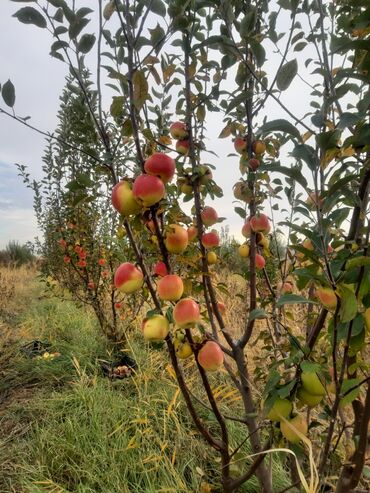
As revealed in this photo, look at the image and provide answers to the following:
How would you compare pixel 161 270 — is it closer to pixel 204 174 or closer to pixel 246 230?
pixel 204 174

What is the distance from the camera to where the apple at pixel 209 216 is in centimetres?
152

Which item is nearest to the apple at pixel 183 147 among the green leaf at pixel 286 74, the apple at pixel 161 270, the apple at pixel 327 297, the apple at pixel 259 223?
the apple at pixel 259 223

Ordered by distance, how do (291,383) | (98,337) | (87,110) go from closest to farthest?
(291,383)
(87,110)
(98,337)

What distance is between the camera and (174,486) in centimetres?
183

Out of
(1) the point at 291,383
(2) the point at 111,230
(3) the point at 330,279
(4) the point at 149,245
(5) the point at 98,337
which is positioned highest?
(2) the point at 111,230

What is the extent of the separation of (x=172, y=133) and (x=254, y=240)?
531 millimetres

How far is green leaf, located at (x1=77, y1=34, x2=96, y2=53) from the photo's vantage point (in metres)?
1.15

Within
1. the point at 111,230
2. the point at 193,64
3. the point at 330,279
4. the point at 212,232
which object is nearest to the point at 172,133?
the point at 193,64

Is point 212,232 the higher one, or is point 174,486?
point 212,232

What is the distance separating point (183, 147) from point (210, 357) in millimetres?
784

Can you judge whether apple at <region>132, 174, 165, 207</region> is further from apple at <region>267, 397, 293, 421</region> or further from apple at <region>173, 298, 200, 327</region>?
apple at <region>267, 397, 293, 421</region>

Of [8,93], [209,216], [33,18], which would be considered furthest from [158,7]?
[209,216]

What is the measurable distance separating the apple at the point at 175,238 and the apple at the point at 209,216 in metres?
0.45

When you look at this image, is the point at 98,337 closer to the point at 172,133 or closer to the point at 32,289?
the point at 172,133
